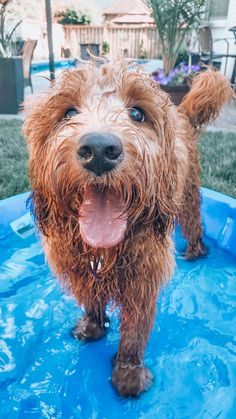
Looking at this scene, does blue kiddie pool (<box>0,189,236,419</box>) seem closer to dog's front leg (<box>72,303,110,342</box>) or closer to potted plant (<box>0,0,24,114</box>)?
dog's front leg (<box>72,303,110,342</box>)

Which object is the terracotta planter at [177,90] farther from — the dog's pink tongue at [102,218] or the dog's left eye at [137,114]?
the dog's pink tongue at [102,218]

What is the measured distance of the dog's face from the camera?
1.43 meters

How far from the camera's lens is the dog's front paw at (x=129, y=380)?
2.34 meters

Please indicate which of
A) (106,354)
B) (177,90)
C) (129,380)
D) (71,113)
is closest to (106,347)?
(106,354)

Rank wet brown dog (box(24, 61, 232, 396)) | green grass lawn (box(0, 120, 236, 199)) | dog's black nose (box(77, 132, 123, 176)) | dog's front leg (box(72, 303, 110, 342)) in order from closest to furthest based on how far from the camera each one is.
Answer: dog's black nose (box(77, 132, 123, 176)), wet brown dog (box(24, 61, 232, 396)), dog's front leg (box(72, 303, 110, 342)), green grass lawn (box(0, 120, 236, 199))

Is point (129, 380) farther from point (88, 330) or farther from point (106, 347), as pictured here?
point (88, 330)

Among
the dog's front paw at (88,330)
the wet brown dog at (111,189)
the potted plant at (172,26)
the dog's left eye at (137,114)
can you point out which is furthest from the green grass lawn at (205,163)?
the dog's left eye at (137,114)

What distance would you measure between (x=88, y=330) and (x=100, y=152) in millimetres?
1797

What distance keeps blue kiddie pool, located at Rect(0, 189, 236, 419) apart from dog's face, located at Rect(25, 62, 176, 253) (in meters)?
0.98

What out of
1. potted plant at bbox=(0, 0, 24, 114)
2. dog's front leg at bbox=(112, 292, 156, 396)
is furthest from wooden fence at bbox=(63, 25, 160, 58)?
dog's front leg at bbox=(112, 292, 156, 396)

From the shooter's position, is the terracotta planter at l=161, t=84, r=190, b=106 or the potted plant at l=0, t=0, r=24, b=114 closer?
the terracotta planter at l=161, t=84, r=190, b=106

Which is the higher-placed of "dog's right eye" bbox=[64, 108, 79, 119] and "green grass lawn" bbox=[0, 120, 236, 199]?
"dog's right eye" bbox=[64, 108, 79, 119]

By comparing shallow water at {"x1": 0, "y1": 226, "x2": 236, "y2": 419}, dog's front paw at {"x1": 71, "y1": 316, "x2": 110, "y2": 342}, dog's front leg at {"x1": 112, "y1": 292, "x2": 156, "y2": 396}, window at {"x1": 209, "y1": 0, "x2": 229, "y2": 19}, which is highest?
window at {"x1": 209, "y1": 0, "x2": 229, "y2": 19}

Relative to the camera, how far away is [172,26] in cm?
849
